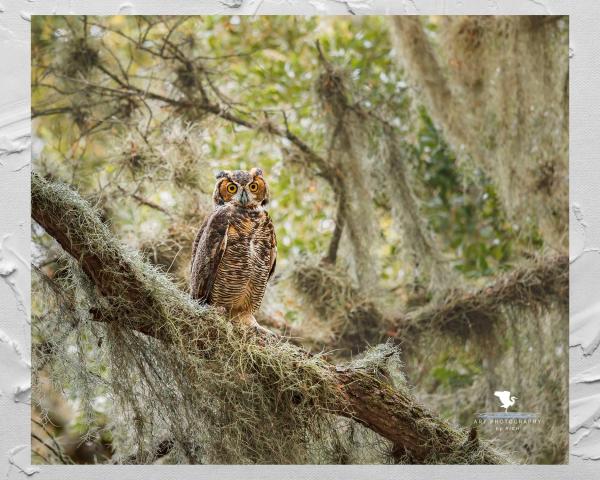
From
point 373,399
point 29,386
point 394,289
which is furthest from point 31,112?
point 394,289

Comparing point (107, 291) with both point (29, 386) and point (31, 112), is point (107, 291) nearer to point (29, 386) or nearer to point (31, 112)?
point (29, 386)

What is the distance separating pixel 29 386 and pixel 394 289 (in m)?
1.59

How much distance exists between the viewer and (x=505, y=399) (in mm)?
2398

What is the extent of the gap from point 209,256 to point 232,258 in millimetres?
69

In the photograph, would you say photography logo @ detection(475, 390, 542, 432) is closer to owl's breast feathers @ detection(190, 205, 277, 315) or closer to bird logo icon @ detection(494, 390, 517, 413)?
bird logo icon @ detection(494, 390, 517, 413)

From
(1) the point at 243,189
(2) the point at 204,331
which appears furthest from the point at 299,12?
(2) the point at 204,331

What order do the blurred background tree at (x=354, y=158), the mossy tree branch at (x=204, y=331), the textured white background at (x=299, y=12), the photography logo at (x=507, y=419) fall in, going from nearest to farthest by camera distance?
the mossy tree branch at (x=204, y=331), the textured white background at (x=299, y=12), the photography logo at (x=507, y=419), the blurred background tree at (x=354, y=158)

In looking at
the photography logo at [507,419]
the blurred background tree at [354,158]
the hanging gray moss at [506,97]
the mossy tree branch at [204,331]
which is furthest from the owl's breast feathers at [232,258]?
the hanging gray moss at [506,97]

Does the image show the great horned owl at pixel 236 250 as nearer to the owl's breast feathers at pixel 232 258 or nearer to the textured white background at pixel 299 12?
the owl's breast feathers at pixel 232 258

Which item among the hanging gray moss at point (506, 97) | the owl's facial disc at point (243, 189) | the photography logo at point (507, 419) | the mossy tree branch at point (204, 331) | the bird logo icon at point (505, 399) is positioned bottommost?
the photography logo at point (507, 419)

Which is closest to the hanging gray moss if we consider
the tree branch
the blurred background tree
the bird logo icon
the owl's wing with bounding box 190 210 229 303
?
the blurred background tree

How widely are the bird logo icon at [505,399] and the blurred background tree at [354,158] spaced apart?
0.13 ft

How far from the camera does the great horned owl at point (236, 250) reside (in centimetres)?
212

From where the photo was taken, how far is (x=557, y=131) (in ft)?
8.50
